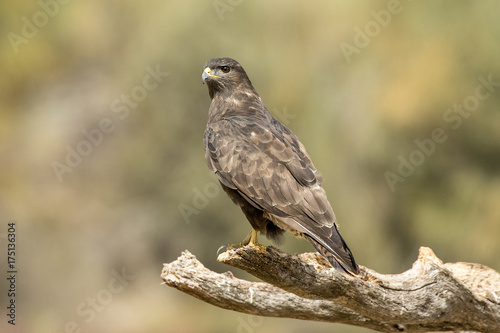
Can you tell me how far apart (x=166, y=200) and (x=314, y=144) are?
8.74ft

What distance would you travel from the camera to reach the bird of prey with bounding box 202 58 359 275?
461 cm

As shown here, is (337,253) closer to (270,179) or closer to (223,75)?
(270,179)

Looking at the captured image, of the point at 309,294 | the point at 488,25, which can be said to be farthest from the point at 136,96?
the point at 309,294

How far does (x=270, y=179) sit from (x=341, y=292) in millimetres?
1009

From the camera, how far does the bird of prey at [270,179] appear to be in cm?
461

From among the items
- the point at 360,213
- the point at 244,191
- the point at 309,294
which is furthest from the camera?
the point at 360,213

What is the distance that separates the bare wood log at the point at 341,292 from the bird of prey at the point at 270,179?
0.87 feet

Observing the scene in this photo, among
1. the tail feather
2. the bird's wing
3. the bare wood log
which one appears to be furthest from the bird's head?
the tail feather

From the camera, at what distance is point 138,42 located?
11.2m

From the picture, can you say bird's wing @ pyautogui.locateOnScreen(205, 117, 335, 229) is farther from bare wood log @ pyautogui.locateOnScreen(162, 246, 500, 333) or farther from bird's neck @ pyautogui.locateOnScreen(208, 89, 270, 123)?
bare wood log @ pyautogui.locateOnScreen(162, 246, 500, 333)

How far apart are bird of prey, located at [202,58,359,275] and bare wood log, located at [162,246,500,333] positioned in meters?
0.27

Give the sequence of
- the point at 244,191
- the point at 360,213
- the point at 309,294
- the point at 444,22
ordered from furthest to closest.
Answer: the point at 444,22 < the point at 360,213 < the point at 244,191 < the point at 309,294

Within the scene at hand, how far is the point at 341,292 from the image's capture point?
15.2ft

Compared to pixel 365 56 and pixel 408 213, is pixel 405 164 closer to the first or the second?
pixel 408 213
